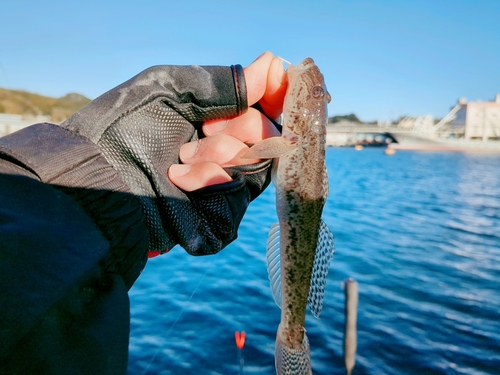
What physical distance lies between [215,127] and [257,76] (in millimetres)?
643

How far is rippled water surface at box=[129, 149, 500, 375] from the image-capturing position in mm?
8805

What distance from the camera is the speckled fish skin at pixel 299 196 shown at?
3.63m

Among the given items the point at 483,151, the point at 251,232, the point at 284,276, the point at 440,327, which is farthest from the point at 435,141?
the point at 284,276

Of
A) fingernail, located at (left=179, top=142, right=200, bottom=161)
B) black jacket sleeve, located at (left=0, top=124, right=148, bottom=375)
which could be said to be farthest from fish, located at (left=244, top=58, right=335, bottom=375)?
black jacket sleeve, located at (left=0, top=124, right=148, bottom=375)

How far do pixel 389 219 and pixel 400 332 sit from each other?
14677 millimetres

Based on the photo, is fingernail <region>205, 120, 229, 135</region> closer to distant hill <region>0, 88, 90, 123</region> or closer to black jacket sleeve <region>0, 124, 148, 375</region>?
black jacket sleeve <region>0, 124, 148, 375</region>

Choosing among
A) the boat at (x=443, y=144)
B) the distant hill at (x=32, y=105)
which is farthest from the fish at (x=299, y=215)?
the boat at (x=443, y=144)

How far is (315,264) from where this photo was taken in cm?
382

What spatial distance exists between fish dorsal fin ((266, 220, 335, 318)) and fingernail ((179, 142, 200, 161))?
1.07 metres

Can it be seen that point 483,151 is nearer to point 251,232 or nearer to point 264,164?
point 251,232

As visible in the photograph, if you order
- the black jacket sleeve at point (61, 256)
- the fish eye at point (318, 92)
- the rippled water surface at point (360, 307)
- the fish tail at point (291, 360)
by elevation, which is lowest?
the rippled water surface at point (360, 307)

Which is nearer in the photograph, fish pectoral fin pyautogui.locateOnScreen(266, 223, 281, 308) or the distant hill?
fish pectoral fin pyautogui.locateOnScreen(266, 223, 281, 308)

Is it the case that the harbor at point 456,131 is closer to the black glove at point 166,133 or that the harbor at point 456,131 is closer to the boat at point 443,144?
the boat at point 443,144

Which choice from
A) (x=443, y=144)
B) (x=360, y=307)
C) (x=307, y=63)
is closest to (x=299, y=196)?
(x=307, y=63)
